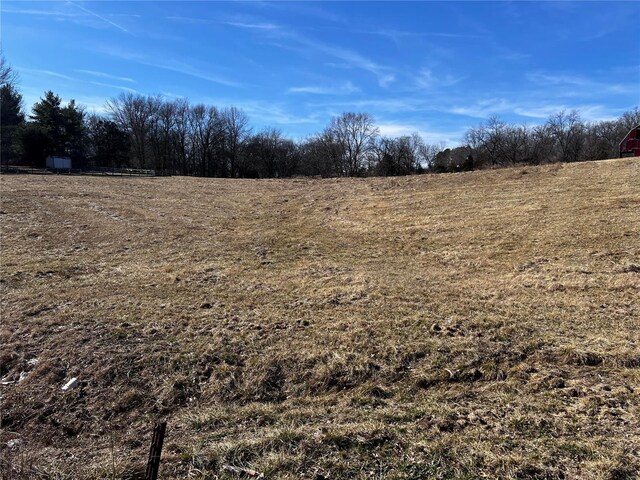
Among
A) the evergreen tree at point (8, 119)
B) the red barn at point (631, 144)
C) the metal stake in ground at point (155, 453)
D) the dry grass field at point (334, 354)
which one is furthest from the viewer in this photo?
the evergreen tree at point (8, 119)

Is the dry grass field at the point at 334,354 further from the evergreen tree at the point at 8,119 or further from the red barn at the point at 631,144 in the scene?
the evergreen tree at the point at 8,119

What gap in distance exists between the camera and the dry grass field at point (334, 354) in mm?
2994

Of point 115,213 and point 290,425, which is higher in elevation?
point 115,213

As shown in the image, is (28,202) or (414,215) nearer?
(414,215)

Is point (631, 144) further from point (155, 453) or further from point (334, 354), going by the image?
point (155, 453)

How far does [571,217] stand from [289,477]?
10847 millimetres

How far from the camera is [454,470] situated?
2752 mm

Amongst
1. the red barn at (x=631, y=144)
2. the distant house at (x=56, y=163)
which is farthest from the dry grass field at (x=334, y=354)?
the distant house at (x=56, y=163)

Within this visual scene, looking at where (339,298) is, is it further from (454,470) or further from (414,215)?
(414,215)

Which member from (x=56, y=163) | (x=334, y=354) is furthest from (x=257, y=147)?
(x=334, y=354)

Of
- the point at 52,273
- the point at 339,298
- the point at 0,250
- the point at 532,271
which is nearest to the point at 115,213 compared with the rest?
the point at 0,250

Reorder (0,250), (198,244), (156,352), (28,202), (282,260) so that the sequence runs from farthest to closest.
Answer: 1. (28,202)
2. (198,244)
3. (0,250)
4. (282,260)
5. (156,352)

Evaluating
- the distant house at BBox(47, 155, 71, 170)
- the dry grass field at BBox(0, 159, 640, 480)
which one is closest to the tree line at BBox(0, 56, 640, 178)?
the distant house at BBox(47, 155, 71, 170)

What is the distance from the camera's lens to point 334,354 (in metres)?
4.66
